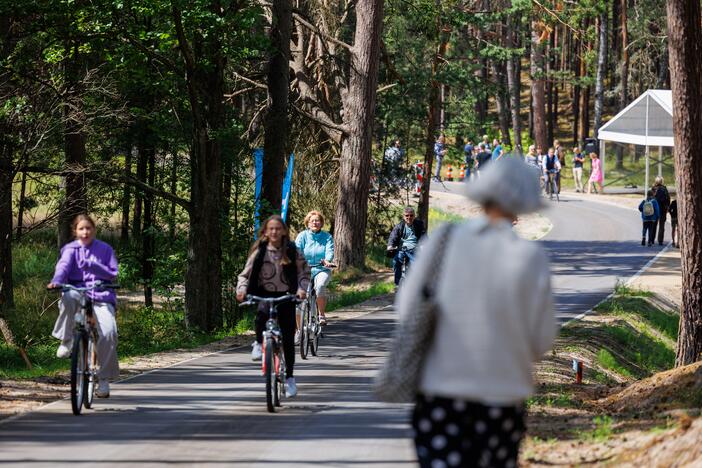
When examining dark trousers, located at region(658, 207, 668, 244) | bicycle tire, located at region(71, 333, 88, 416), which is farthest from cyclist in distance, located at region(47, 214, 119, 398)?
dark trousers, located at region(658, 207, 668, 244)

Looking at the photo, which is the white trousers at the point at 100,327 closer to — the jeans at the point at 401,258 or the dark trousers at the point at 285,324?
the dark trousers at the point at 285,324

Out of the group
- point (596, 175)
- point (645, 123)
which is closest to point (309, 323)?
point (645, 123)

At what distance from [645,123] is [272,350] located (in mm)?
37904

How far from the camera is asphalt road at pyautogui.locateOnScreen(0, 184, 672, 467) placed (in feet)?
31.0

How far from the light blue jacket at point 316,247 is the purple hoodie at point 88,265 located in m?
5.99

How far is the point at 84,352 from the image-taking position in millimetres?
11594

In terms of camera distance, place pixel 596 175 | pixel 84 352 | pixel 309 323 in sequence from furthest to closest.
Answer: pixel 596 175 → pixel 309 323 → pixel 84 352

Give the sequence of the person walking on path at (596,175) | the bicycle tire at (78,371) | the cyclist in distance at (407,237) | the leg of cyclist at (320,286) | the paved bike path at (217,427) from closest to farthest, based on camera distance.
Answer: the paved bike path at (217,427), the bicycle tire at (78,371), the leg of cyclist at (320,286), the cyclist in distance at (407,237), the person walking on path at (596,175)

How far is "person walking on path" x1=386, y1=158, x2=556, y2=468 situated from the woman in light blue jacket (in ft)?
40.2

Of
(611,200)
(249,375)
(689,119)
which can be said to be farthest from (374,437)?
(611,200)

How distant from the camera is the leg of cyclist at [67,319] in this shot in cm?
1166

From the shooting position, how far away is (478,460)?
16.6 feet

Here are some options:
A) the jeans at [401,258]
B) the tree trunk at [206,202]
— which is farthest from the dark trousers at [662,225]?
the tree trunk at [206,202]

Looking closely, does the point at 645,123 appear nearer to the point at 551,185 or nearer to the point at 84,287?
the point at 551,185
